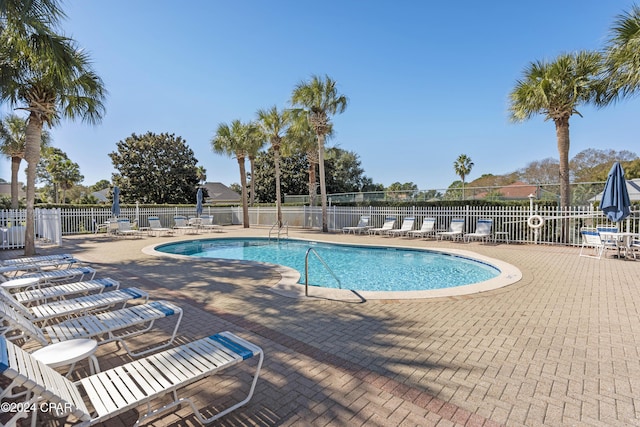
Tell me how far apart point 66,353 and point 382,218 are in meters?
15.2

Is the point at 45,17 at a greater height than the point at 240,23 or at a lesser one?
lesser

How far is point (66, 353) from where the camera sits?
2.50 metres

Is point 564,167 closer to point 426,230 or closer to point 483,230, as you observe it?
point 483,230

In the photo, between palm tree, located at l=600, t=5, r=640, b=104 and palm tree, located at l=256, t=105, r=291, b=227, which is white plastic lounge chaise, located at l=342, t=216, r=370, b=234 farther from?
palm tree, located at l=600, t=5, r=640, b=104

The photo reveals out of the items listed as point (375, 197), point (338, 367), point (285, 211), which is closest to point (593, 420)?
point (338, 367)

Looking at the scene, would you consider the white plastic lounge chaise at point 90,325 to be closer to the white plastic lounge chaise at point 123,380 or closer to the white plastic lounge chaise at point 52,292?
the white plastic lounge chaise at point 52,292

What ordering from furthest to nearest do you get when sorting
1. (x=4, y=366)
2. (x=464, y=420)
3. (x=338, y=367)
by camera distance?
(x=338, y=367) → (x=464, y=420) → (x=4, y=366)

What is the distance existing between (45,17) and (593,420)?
10081 millimetres

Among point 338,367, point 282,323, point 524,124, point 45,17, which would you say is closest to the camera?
point 338,367

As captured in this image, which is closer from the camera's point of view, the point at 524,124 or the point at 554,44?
the point at 554,44

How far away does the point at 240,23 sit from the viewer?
34.2 ft

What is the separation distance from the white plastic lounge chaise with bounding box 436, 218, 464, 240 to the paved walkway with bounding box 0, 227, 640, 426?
6843 mm

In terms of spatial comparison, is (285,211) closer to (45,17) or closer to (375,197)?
(375,197)

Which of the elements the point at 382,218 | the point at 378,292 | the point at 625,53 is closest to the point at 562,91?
the point at 625,53
